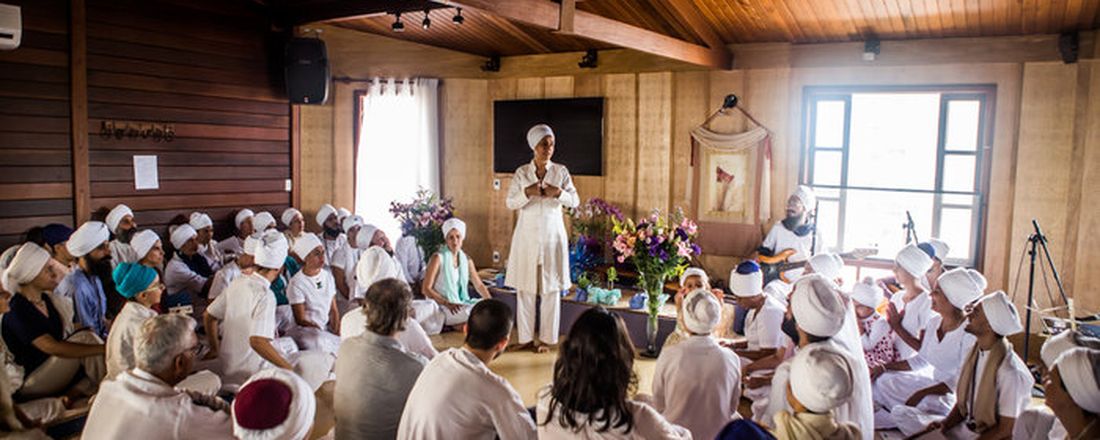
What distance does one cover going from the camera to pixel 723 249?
773cm

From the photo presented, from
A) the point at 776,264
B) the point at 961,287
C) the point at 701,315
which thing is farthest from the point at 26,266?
the point at 776,264

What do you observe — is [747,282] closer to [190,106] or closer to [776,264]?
[776,264]

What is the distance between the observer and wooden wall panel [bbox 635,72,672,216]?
26.2 ft

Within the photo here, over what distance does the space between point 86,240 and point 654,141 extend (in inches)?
205

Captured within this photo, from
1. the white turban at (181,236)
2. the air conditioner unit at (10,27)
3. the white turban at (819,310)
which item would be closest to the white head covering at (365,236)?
the white turban at (181,236)

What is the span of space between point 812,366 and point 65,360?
149 inches

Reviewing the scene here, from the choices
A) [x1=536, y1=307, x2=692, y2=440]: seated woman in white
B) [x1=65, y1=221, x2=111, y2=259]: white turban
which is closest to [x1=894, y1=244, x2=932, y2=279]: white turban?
[x1=536, y1=307, x2=692, y2=440]: seated woman in white

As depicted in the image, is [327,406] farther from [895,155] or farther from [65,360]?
[895,155]

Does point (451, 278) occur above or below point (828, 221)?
below

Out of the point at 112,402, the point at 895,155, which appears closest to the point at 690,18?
the point at 895,155

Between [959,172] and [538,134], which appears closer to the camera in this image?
[538,134]

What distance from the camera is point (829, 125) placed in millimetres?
7301

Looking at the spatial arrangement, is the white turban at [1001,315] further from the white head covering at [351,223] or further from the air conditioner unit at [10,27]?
the air conditioner unit at [10,27]

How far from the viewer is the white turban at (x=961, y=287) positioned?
13.0 ft
